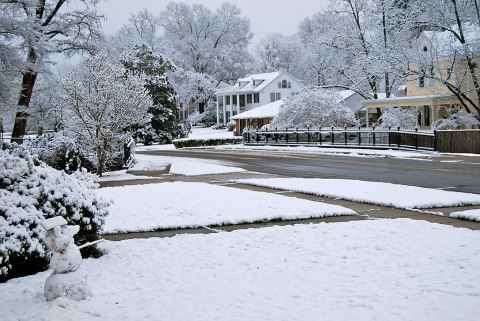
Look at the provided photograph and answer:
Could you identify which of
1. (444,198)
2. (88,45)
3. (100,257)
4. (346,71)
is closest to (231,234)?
(100,257)

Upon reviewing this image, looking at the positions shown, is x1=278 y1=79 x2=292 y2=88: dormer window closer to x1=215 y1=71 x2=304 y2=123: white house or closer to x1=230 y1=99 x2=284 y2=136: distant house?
x1=215 y1=71 x2=304 y2=123: white house

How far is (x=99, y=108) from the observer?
2083 centimetres

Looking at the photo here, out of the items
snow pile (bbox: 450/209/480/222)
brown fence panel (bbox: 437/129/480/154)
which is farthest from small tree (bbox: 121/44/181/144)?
snow pile (bbox: 450/209/480/222)

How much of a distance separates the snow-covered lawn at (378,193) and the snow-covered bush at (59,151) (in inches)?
294

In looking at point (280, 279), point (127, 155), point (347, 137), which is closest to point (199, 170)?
point (127, 155)

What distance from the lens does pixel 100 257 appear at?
8.08 meters

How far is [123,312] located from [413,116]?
39.1 m

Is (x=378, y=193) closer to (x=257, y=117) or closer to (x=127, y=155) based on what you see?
(x=127, y=155)

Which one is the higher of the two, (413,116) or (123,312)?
(413,116)

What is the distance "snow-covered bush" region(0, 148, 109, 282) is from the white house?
71264 mm

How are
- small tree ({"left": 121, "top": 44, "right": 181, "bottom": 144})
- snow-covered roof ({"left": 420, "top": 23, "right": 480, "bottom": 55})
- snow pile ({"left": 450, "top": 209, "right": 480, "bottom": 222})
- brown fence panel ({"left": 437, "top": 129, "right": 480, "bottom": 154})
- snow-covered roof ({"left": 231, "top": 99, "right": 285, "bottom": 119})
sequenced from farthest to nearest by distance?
snow-covered roof ({"left": 231, "top": 99, "right": 285, "bottom": 119}) → small tree ({"left": 121, "top": 44, "right": 181, "bottom": 144}) → snow-covered roof ({"left": 420, "top": 23, "right": 480, "bottom": 55}) → brown fence panel ({"left": 437, "top": 129, "right": 480, "bottom": 154}) → snow pile ({"left": 450, "top": 209, "right": 480, "bottom": 222})

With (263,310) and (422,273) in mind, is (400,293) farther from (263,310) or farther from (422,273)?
(263,310)

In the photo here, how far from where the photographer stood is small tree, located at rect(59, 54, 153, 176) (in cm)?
2077

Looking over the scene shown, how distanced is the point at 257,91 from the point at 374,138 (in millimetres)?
46099
